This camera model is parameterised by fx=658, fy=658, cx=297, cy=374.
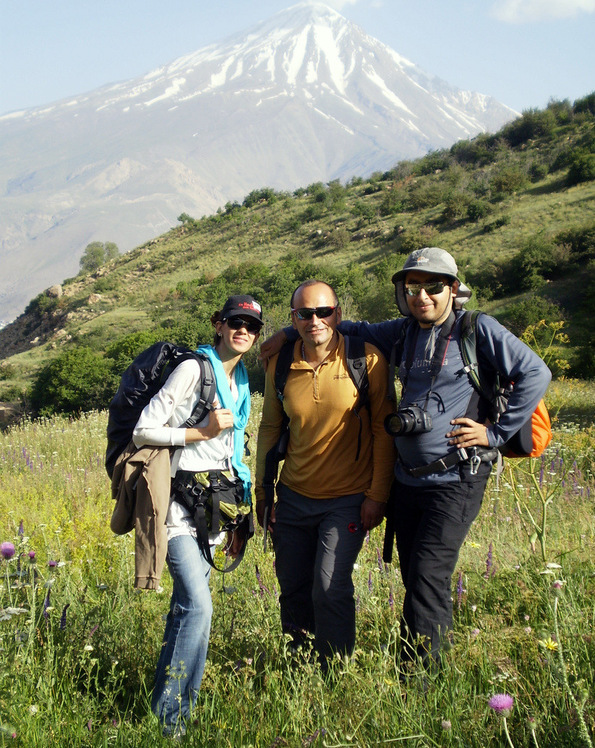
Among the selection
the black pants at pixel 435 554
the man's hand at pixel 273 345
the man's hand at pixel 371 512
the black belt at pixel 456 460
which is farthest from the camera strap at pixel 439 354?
the man's hand at pixel 273 345

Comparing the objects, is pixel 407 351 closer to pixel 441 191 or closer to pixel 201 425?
pixel 201 425

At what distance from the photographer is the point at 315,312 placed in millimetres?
2986

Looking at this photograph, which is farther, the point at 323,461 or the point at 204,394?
the point at 323,461

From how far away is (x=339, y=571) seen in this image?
2.82 m

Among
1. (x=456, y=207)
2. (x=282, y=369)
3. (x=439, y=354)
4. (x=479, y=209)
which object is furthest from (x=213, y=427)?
(x=456, y=207)

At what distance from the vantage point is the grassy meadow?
199cm

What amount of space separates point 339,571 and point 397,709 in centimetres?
95

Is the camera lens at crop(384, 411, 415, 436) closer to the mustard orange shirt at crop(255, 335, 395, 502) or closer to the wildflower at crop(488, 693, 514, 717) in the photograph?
the mustard orange shirt at crop(255, 335, 395, 502)

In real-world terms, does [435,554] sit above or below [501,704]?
below

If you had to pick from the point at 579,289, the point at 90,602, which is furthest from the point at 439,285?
the point at 579,289

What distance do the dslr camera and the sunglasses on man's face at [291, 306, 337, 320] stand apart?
1.99 ft

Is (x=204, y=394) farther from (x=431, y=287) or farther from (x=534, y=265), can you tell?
(x=534, y=265)

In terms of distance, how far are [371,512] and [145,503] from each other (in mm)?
976

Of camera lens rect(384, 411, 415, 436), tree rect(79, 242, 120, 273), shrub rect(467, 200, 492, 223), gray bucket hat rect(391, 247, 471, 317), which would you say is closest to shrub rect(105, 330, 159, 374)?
shrub rect(467, 200, 492, 223)
